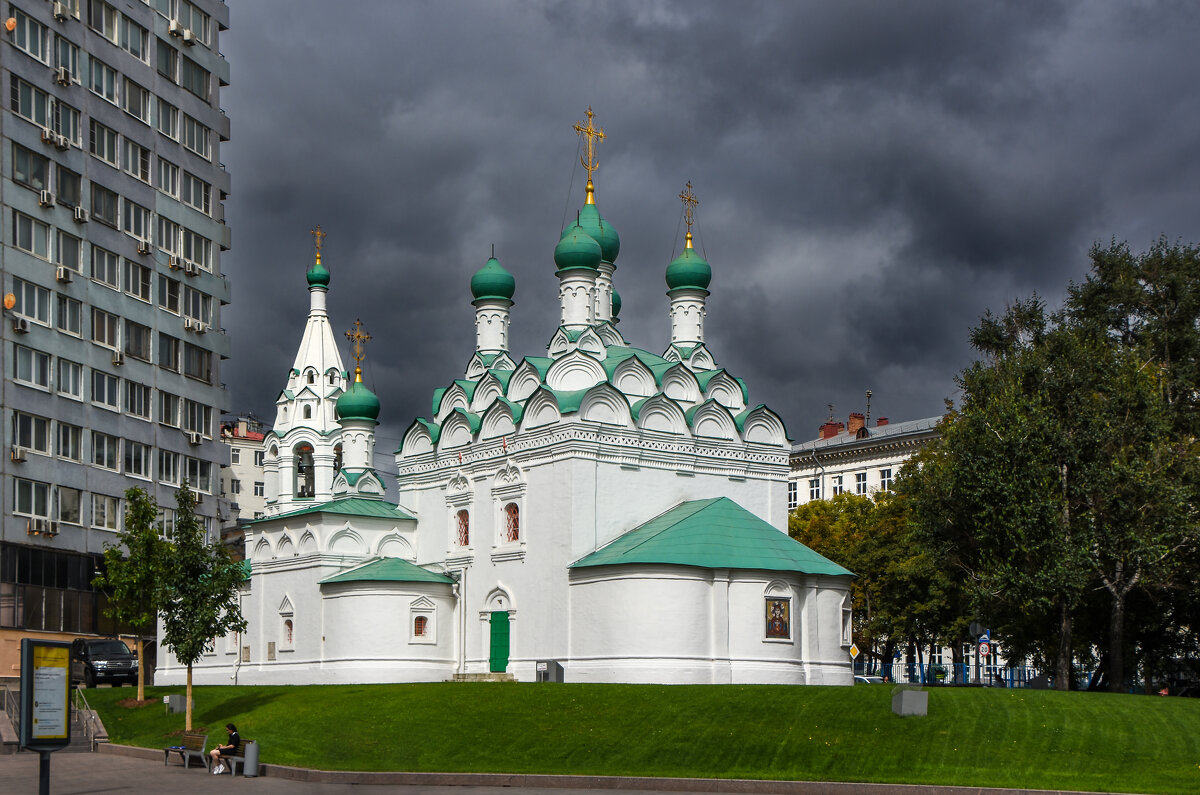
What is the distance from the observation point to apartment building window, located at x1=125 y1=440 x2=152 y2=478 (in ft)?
152

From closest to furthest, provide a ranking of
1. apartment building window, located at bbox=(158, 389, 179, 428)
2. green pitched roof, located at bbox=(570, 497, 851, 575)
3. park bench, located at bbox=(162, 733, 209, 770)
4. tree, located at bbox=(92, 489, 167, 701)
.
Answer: park bench, located at bbox=(162, 733, 209, 770)
tree, located at bbox=(92, 489, 167, 701)
green pitched roof, located at bbox=(570, 497, 851, 575)
apartment building window, located at bbox=(158, 389, 179, 428)

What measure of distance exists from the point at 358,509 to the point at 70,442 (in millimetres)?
9580

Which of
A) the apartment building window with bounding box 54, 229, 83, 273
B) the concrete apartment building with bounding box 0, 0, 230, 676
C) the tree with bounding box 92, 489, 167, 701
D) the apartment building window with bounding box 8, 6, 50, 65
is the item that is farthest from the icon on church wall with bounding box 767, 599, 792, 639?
the apartment building window with bounding box 8, 6, 50, 65

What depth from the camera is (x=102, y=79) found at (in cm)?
4641

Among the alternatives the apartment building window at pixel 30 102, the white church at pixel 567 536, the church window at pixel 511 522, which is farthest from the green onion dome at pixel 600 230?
the apartment building window at pixel 30 102

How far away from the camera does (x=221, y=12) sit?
173 feet

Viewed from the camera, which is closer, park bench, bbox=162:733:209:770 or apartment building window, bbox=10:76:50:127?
park bench, bbox=162:733:209:770

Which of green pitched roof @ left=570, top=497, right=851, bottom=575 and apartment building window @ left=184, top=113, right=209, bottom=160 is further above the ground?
apartment building window @ left=184, top=113, right=209, bottom=160

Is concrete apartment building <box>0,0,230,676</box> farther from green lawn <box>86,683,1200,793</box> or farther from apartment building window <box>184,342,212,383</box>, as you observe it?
green lawn <box>86,683,1200,793</box>

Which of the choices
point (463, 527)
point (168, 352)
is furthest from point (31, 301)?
point (463, 527)

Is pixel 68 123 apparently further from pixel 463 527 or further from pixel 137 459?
pixel 463 527

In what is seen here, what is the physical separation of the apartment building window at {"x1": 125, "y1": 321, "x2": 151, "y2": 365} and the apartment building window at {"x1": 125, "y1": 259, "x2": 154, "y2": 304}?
3.22ft

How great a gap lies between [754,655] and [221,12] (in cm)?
3286

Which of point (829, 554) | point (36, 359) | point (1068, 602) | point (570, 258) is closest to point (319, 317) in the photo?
point (36, 359)
